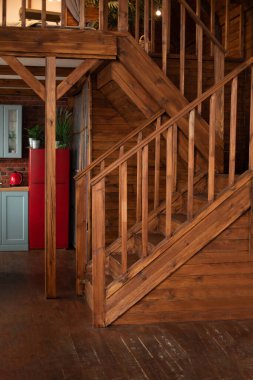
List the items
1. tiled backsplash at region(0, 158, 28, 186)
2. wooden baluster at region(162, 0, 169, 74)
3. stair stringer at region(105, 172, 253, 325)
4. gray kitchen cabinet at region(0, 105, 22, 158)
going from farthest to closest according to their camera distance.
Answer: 1. tiled backsplash at region(0, 158, 28, 186)
2. gray kitchen cabinet at region(0, 105, 22, 158)
3. wooden baluster at region(162, 0, 169, 74)
4. stair stringer at region(105, 172, 253, 325)

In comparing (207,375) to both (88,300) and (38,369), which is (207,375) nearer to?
(38,369)

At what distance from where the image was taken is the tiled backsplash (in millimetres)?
8875

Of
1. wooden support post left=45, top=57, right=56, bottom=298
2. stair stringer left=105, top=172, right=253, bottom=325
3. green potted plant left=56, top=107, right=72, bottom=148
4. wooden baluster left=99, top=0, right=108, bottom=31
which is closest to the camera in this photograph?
stair stringer left=105, top=172, right=253, bottom=325

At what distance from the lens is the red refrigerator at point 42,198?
8.01 meters

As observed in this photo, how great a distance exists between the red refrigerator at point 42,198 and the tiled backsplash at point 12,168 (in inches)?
35.5

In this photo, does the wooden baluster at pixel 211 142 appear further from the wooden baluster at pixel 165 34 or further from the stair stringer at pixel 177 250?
the wooden baluster at pixel 165 34

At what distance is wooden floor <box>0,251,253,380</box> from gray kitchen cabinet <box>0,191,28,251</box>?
2.93 metres

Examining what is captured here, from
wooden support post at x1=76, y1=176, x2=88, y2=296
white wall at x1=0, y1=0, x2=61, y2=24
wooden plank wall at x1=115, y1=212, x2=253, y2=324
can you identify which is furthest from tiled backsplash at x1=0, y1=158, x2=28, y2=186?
wooden plank wall at x1=115, y1=212, x2=253, y2=324

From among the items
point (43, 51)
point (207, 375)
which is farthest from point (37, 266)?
point (207, 375)

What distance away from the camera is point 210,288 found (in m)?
4.56

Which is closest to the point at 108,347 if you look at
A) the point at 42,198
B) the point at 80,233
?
the point at 80,233

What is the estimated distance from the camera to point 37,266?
6820mm

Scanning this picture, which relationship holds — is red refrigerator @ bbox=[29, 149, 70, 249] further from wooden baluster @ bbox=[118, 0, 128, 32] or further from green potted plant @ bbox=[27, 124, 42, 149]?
wooden baluster @ bbox=[118, 0, 128, 32]

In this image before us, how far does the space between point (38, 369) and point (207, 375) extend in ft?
3.27
